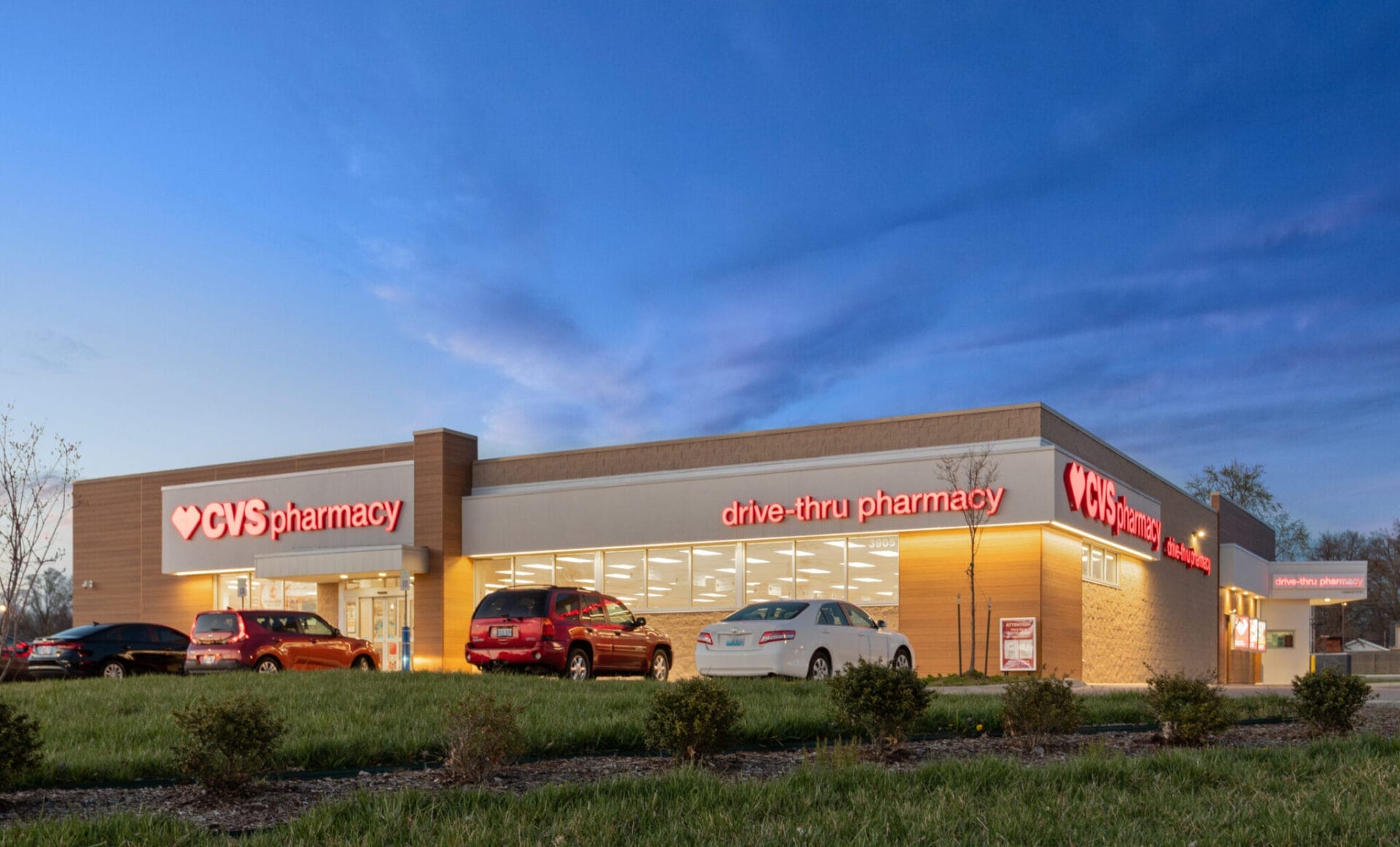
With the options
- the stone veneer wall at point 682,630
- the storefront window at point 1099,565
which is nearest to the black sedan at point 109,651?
the stone veneer wall at point 682,630

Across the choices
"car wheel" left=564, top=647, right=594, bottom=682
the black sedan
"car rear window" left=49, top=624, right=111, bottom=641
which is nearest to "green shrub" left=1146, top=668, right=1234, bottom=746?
"car wheel" left=564, top=647, right=594, bottom=682

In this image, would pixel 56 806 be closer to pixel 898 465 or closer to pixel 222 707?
pixel 222 707

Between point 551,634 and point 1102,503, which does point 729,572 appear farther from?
point 551,634

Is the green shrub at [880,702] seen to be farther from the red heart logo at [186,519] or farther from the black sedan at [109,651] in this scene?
the red heart logo at [186,519]

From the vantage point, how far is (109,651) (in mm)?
26484

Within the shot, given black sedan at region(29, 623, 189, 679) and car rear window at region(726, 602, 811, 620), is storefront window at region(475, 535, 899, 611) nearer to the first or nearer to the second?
car rear window at region(726, 602, 811, 620)

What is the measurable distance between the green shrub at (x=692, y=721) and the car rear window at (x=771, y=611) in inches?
377

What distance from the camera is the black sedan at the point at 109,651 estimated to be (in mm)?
25875

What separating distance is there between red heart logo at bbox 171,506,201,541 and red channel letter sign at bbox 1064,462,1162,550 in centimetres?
2863

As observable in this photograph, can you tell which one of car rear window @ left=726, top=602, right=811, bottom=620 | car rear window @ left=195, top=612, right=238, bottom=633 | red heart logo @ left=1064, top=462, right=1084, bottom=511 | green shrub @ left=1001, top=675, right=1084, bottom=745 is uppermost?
red heart logo @ left=1064, top=462, right=1084, bottom=511

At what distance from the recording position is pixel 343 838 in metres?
6.36

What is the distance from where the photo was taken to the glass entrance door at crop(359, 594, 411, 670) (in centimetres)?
3747

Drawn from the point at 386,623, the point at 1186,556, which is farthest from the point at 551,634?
the point at 1186,556

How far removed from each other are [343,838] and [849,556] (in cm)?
2524
